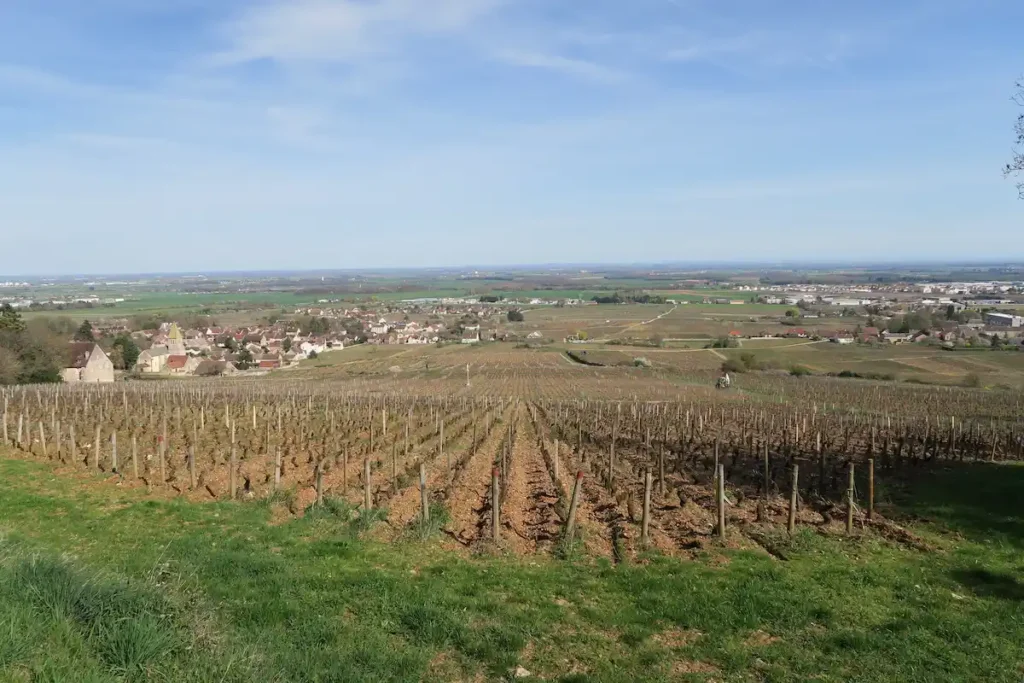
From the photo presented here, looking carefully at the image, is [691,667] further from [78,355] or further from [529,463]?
[78,355]

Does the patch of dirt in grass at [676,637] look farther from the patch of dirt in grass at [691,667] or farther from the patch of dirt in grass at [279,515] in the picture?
the patch of dirt in grass at [279,515]

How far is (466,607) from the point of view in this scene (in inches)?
323

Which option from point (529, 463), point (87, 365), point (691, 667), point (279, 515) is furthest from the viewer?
point (87, 365)

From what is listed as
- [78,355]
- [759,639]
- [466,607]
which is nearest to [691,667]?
[759,639]

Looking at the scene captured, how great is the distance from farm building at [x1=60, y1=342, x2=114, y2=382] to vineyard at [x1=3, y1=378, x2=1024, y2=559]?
26085mm

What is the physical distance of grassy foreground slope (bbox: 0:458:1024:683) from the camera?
17.8 feet

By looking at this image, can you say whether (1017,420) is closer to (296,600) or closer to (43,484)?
(296,600)

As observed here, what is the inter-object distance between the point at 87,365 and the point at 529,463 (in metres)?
58.7

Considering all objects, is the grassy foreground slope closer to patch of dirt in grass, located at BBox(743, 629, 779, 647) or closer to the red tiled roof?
patch of dirt in grass, located at BBox(743, 629, 779, 647)

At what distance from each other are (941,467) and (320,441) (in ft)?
59.5

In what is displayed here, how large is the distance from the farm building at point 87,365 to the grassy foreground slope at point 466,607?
57.2 meters

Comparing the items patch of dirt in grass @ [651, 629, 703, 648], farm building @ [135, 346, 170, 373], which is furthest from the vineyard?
farm building @ [135, 346, 170, 373]

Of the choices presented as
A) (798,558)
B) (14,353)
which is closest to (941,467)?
(798,558)

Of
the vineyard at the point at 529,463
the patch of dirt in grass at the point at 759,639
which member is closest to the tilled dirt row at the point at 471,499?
the vineyard at the point at 529,463
